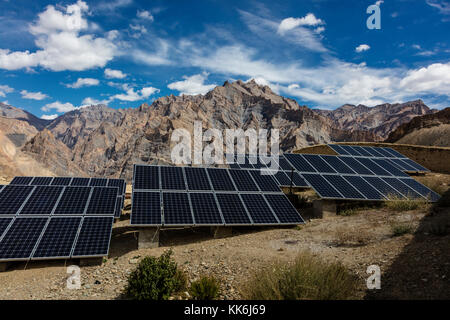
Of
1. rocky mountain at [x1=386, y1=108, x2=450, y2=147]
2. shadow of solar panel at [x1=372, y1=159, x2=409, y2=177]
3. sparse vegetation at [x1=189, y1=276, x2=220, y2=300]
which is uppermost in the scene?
rocky mountain at [x1=386, y1=108, x2=450, y2=147]

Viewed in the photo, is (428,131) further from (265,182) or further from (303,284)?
(303,284)

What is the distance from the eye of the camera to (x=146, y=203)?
1144cm

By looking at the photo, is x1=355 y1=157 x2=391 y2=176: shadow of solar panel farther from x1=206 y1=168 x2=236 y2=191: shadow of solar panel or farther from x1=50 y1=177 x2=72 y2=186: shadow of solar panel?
x1=50 y1=177 x2=72 y2=186: shadow of solar panel

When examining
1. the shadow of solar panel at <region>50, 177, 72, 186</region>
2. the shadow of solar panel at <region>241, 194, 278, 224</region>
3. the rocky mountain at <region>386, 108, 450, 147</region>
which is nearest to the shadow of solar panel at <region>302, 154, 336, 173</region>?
the shadow of solar panel at <region>241, 194, 278, 224</region>

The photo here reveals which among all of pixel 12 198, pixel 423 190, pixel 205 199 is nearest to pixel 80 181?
pixel 12 198

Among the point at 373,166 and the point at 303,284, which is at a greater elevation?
the point at 373,166

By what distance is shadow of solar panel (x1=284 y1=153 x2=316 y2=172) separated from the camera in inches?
668

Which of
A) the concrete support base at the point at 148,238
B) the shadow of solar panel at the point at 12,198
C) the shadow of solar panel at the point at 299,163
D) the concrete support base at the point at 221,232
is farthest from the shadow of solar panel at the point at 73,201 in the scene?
the shadow of solar panel at the point at 299,163

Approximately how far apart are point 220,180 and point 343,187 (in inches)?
260

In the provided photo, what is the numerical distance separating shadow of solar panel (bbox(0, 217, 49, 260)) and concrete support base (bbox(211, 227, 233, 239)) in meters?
6.24

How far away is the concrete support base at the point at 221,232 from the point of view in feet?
38.2

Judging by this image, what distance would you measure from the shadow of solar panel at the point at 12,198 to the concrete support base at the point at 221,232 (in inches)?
294

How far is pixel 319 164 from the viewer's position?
58.9ft
